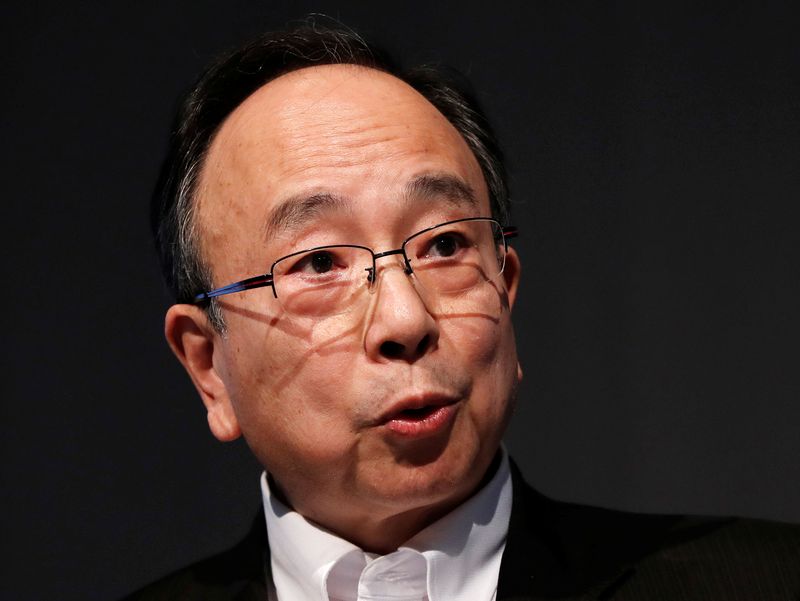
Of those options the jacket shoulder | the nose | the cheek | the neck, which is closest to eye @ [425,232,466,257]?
the nose

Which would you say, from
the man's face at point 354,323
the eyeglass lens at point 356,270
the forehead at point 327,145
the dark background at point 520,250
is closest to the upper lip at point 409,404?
the man's face at point 354,323

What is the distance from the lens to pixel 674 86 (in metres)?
2.75

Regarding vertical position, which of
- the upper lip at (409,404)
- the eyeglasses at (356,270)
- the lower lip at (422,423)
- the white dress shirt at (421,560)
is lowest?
the white dress shirt at (421,560)

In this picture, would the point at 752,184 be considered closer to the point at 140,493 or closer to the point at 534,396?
the point at 534,396

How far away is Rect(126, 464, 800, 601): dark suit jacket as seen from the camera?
6.27 feet

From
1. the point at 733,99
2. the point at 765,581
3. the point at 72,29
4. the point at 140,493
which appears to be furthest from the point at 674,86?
the point at 140,493

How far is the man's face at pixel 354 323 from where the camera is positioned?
5.89 ft

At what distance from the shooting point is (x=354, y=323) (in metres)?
1.82

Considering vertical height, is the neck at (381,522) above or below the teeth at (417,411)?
below

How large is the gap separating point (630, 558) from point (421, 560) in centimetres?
37

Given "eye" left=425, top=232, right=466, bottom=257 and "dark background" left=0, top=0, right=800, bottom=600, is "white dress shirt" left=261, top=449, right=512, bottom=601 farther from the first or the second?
"dark background" left=0, top=0, right=800, bottom=600

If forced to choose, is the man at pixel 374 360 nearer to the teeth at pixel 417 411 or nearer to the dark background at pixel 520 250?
the teeth at pixel 417 411

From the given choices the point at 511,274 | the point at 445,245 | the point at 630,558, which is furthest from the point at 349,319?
the point at 630,558

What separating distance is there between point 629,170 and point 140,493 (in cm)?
146
